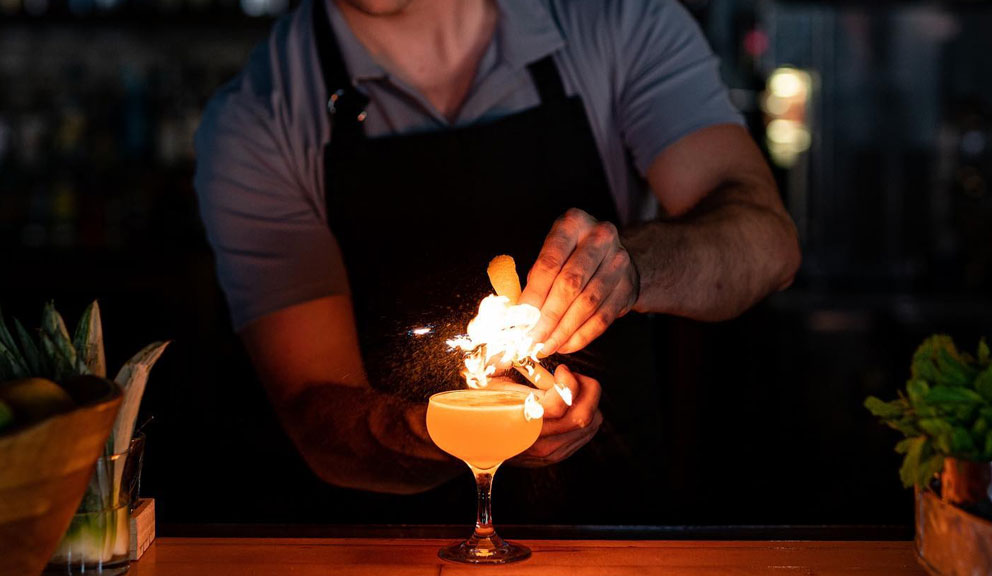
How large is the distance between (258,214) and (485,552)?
3.92ft

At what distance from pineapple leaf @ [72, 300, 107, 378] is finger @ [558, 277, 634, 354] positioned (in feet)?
1.95

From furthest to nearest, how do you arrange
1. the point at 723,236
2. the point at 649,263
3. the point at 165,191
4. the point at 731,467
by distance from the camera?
1. the point at 165,191
2. the point at 731,467
3. the point at 723,236
4. the point at 649,263

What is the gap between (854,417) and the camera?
14.4 feet

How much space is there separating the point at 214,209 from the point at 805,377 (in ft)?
9.69

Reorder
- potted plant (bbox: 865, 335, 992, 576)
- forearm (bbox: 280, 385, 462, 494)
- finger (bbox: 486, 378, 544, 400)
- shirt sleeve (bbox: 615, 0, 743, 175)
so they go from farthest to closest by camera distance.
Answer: shirt sleeve (bbox: 615, 0, 743, 175)
forearm (bbox: 280, 385, 462, 494)
finger (bbox: 486, 378, 544, 400)
potted plant (bbox: 865, 335, 992, 576)

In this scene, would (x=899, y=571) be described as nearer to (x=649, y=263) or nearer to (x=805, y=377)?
(x=649, y=263)

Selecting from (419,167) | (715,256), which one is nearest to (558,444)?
(715,256)

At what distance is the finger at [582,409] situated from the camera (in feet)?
4.62

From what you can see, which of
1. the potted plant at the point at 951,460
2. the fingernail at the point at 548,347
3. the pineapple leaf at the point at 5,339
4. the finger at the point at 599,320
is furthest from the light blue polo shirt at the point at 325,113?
the potted plant at the point at 951,460

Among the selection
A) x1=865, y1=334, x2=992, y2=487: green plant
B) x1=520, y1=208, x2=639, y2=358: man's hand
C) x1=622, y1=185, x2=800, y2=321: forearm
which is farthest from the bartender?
x1=865, y1=334, x2=992, y2=487: green plant

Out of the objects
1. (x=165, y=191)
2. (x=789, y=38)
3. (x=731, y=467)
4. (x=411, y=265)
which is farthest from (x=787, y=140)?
(x=411, y=265)

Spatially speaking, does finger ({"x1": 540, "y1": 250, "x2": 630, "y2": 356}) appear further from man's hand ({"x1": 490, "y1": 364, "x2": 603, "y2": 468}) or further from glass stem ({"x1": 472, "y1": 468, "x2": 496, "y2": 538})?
glass stem ({"x1": 472, "y1": 468, "x2": 496, "y2": 538})

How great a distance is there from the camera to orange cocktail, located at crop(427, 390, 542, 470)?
133 centimetres

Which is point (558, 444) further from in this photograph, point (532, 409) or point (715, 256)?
point (715, 256)
